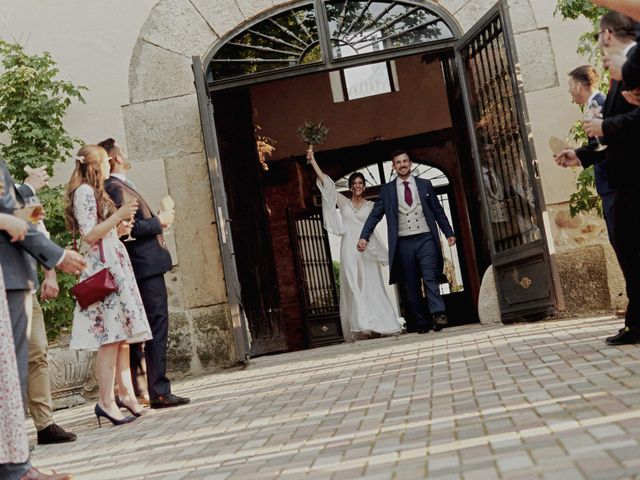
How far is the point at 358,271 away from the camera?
11.6 meters

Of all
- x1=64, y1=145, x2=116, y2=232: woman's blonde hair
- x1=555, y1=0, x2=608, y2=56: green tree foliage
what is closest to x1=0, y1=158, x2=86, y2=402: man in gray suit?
x1=64, y1=145, x2=116, y2=232: woman's blonde hair

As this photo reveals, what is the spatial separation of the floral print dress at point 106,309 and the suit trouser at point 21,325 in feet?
Result: 6.38

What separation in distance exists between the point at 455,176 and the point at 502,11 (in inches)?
318

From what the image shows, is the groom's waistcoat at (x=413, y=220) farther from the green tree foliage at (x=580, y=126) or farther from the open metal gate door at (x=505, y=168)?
the green tree foliage at (x=580, y=126)

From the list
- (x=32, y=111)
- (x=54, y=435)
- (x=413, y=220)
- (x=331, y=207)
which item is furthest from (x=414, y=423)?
(x=331, y=207)

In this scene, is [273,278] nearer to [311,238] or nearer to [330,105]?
[311,238]

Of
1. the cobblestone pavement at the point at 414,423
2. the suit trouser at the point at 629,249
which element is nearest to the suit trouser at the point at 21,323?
the cobblestone pavement at the point at 414,423

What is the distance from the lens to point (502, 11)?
A: 28.2 feet

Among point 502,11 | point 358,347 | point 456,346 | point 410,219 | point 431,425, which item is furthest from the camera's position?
point 410,219

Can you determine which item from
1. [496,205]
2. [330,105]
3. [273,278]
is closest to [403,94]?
[330,105]

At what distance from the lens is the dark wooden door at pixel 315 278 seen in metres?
15.8

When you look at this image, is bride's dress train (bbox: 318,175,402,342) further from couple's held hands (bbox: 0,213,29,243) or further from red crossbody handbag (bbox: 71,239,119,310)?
couple's held hands (bbox: 0,213,29,243)

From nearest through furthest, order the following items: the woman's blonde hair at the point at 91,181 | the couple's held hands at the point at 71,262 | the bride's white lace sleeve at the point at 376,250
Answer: the couple's held hands at the point at 71,262
the woman's blonde hair at the point at 91,181
the bride's white lace sleeve at the point at 376,250

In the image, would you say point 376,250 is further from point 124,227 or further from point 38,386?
point 38,386
